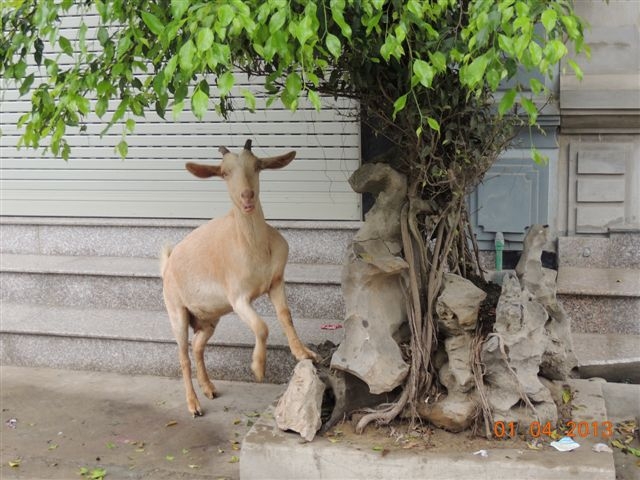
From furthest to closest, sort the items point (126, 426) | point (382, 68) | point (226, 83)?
point (126, 426) → point (382, 68) → point (226, 83)

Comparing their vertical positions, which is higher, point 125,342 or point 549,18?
point 549,18

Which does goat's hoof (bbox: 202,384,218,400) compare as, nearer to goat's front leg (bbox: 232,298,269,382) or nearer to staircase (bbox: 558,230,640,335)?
goat's front leg (bbox: 232,298,269,382)

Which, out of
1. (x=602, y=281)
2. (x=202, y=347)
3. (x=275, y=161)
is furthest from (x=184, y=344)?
(x=602, y=281)

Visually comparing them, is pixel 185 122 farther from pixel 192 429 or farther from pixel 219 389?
pixel 192 429

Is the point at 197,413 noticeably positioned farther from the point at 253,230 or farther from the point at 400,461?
the point at 400,461

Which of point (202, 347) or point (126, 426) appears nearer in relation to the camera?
point (126, 426)

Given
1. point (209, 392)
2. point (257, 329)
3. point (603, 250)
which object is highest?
point (603, 250)

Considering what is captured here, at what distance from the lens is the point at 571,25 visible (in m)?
2.71

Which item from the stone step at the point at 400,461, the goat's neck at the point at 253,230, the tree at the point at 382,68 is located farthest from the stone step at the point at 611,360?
the goat's neck at the point at 253,230

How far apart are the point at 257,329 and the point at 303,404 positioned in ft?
1.97

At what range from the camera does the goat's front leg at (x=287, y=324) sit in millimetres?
4445

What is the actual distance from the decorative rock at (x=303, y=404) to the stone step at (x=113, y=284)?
195cm

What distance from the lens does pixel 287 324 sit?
4.53 meters

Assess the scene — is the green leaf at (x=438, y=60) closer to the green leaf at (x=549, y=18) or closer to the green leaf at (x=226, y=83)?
the green leaf at (x=549, y=18)
